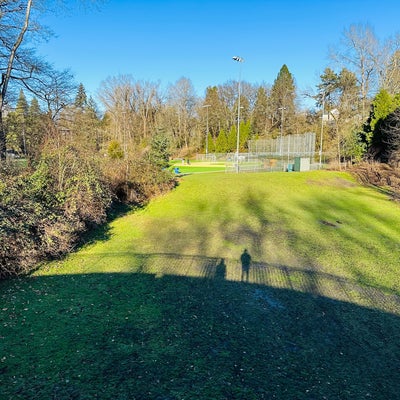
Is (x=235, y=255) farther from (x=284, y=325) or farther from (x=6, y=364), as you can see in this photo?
(x=6, y=364)

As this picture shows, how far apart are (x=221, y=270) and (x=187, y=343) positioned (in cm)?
303

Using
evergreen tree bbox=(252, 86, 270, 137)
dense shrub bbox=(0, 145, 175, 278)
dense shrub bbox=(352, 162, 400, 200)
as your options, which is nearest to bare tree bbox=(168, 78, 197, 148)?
evergreen tree bbox=(252, 86, 270, 137)

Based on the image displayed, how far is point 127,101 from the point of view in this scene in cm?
4403

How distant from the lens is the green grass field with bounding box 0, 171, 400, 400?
10.9 feet

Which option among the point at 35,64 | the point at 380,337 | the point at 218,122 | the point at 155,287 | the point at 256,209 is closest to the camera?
the point at 380,337

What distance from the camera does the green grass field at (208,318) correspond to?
10.9 feet

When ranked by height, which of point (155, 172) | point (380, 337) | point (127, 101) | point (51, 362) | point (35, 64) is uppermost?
point (127, 101)

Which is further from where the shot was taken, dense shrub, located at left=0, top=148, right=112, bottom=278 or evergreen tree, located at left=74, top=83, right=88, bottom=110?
evergreen tree, located at left=74, top=83, right=88, bottom=110

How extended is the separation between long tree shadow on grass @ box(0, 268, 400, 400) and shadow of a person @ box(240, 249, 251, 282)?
50cm

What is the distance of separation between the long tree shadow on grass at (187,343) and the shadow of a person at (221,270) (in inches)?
22.2

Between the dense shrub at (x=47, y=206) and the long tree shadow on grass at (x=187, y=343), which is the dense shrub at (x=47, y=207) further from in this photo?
the long tree shadow on grass at (x=187, y=343)

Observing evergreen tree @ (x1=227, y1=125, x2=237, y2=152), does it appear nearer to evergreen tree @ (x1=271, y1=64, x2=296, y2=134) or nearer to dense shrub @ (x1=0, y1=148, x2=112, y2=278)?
evergreen tree @ (x1=271, y1=64, x2=296, y2=134)

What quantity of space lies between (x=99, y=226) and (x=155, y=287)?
17.8 ft

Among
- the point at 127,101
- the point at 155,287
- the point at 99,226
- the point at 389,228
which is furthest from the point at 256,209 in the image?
the point at 127,101
